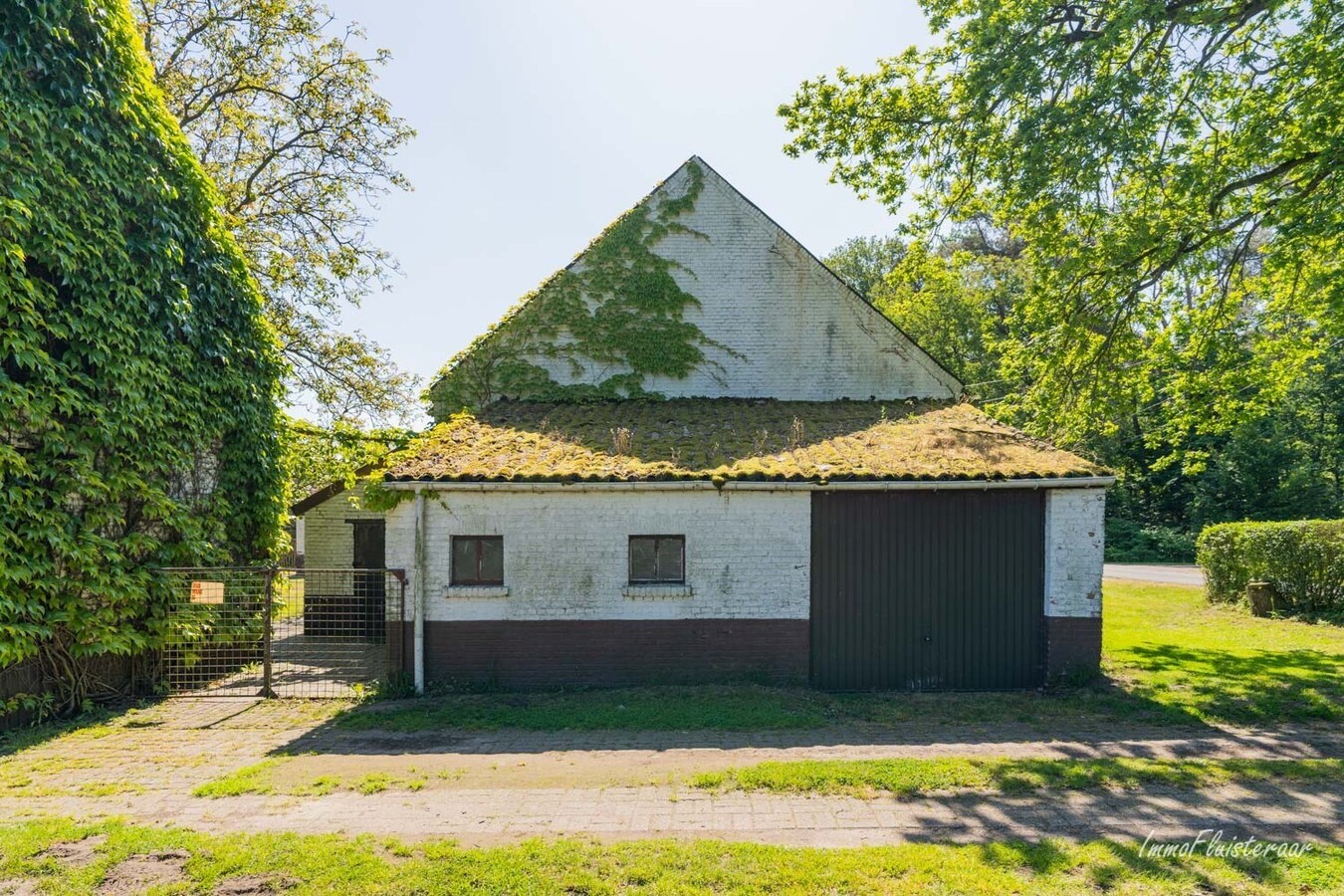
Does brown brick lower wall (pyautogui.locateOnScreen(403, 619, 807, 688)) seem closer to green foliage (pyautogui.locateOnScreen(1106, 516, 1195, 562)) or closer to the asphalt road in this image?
the asphalt road

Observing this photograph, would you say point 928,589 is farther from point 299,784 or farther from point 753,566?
point 299,784

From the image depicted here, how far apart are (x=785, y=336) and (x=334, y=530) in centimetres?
1061

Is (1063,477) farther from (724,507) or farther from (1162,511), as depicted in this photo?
(1162,511)

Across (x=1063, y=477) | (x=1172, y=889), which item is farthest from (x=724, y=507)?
(x=1172, y=889)

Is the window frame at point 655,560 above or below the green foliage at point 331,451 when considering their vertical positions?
below

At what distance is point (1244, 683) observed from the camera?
10.1 m

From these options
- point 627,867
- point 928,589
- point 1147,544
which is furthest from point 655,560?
point 1147,544

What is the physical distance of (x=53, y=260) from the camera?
28.1ft

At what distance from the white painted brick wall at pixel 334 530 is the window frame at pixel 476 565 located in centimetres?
614

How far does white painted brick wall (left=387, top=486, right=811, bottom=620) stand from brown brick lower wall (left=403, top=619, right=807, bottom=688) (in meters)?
0.17

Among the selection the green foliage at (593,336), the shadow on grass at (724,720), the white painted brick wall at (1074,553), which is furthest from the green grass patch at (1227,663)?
the green foliage at (593,336)

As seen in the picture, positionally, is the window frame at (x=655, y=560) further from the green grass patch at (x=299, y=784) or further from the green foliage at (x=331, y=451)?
the green foliage at (x=331, y=451)

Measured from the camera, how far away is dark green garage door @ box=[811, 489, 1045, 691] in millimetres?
10172

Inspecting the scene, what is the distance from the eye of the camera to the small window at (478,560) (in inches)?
404
